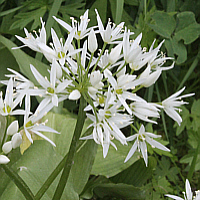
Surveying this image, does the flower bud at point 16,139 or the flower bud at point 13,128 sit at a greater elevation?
the flower bud at point 13,128

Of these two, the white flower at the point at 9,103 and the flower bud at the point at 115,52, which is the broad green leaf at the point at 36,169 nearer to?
the white flower at the point at 9,103

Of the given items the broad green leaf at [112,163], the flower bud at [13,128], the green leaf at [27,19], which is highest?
the green leaf at [27,19]

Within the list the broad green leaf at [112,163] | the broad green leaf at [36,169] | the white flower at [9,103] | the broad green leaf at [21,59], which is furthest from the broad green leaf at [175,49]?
the white flower at [9,103]

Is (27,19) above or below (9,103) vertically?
above

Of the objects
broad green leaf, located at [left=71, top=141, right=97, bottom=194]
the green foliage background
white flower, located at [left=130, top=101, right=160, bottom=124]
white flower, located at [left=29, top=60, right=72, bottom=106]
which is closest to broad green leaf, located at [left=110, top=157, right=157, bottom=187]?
the green foliage background

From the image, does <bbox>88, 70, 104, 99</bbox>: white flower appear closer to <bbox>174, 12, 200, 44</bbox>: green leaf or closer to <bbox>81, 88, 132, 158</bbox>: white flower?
<bbox>81, 88, 132, 158</bbox>: white flower

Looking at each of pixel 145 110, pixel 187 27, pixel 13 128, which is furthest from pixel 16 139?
pixel 187 27

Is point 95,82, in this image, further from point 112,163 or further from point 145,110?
point 112,163

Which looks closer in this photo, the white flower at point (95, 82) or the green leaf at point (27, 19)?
the white flower at point (95, 82)
